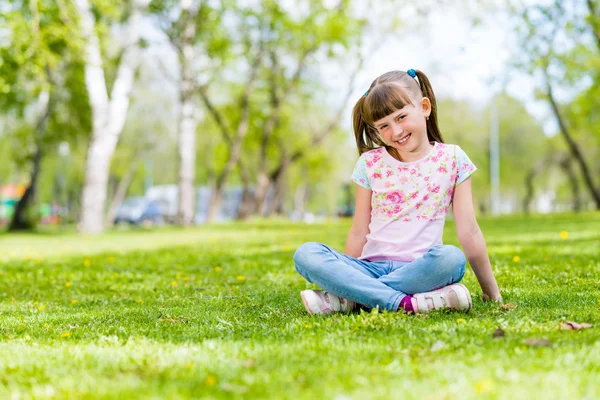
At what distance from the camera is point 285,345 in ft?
11.3

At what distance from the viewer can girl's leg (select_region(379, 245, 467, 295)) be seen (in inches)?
166

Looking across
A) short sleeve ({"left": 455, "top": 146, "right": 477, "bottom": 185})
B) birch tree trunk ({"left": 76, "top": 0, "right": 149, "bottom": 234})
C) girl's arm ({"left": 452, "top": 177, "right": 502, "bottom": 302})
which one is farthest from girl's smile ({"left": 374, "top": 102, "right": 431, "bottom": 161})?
birch tree trunk ({"left": 76, "top": 0, "right": 149, "bottom": 234})

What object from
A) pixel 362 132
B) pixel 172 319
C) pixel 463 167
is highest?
pixel 362 132

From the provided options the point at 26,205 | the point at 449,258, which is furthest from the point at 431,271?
the point at 26,205

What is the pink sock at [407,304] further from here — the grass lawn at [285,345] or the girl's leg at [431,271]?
the grass lawn at [285,345]

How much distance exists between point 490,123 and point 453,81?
23.8m

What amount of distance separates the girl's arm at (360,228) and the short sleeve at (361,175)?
0.12ft

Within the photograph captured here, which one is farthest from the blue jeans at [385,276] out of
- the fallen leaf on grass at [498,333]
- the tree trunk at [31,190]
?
the tree trunk at [31,190]

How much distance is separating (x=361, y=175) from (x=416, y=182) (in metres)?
0.41

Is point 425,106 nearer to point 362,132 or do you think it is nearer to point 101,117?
point 362,132

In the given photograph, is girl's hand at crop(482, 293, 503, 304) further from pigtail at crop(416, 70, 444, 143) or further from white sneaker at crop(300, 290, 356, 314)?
pigtail at crop(416, 70, 444, 143)

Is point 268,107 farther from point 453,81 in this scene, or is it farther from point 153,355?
point 153,355

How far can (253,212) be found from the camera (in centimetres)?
3256

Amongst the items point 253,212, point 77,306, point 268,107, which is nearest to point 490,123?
point 268,107
